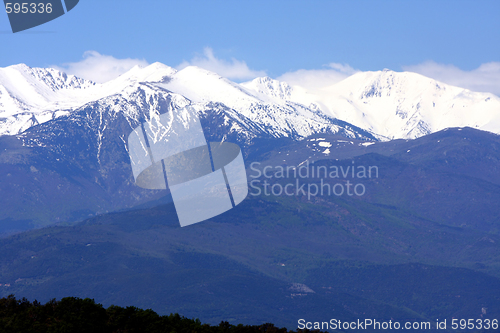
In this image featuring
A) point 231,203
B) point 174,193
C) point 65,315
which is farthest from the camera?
point 65,315

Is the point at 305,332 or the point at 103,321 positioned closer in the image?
the point at 103,321

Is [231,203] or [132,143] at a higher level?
[132,143]

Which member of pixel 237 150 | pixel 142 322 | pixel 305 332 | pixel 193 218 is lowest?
pixel 305 332

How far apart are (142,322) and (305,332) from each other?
23.5 metres

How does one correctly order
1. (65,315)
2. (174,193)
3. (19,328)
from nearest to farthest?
(174,193), (19,328), (65,315)

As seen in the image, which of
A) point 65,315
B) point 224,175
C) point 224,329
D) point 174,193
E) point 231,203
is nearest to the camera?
point 231,203

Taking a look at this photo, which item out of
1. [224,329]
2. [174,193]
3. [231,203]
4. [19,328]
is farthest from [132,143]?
[224,329]

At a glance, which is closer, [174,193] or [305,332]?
[174,193]

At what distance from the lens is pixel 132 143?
5969 centimetres

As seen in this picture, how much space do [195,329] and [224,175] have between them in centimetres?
4308

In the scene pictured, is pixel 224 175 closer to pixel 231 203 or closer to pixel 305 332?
pixel 231 203

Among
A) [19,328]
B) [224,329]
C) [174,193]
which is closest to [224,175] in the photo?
[174,193]

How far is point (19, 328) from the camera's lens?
83312 millimetres

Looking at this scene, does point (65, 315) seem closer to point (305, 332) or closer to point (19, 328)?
point (19, 328)
